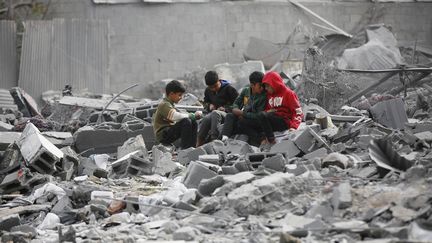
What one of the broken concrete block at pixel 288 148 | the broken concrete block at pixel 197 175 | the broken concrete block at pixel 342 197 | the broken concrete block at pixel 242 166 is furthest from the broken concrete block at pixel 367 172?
the broken concrete block at pixel 288 148

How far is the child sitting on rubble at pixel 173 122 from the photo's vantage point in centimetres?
1107

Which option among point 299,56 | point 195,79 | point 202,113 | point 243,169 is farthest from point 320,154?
point 299,56

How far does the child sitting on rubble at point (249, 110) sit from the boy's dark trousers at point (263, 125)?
0.06ft

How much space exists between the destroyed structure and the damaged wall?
4062mm

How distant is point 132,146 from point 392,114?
340 centimetres

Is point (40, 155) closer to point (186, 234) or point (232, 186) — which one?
point (232, 186)

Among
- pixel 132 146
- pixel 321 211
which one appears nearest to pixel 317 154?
pixel 321 211

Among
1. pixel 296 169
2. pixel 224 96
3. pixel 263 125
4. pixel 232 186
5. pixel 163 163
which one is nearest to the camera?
pixel 232 186

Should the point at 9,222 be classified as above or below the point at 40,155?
below

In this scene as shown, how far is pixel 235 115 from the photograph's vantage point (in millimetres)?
10922

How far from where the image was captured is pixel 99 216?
27.0 ft

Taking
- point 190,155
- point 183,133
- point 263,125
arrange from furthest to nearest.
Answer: point 183,133 < point 263,125 < point 190,155

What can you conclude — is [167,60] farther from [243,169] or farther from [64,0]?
[243,169]

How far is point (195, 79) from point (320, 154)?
379 inches
